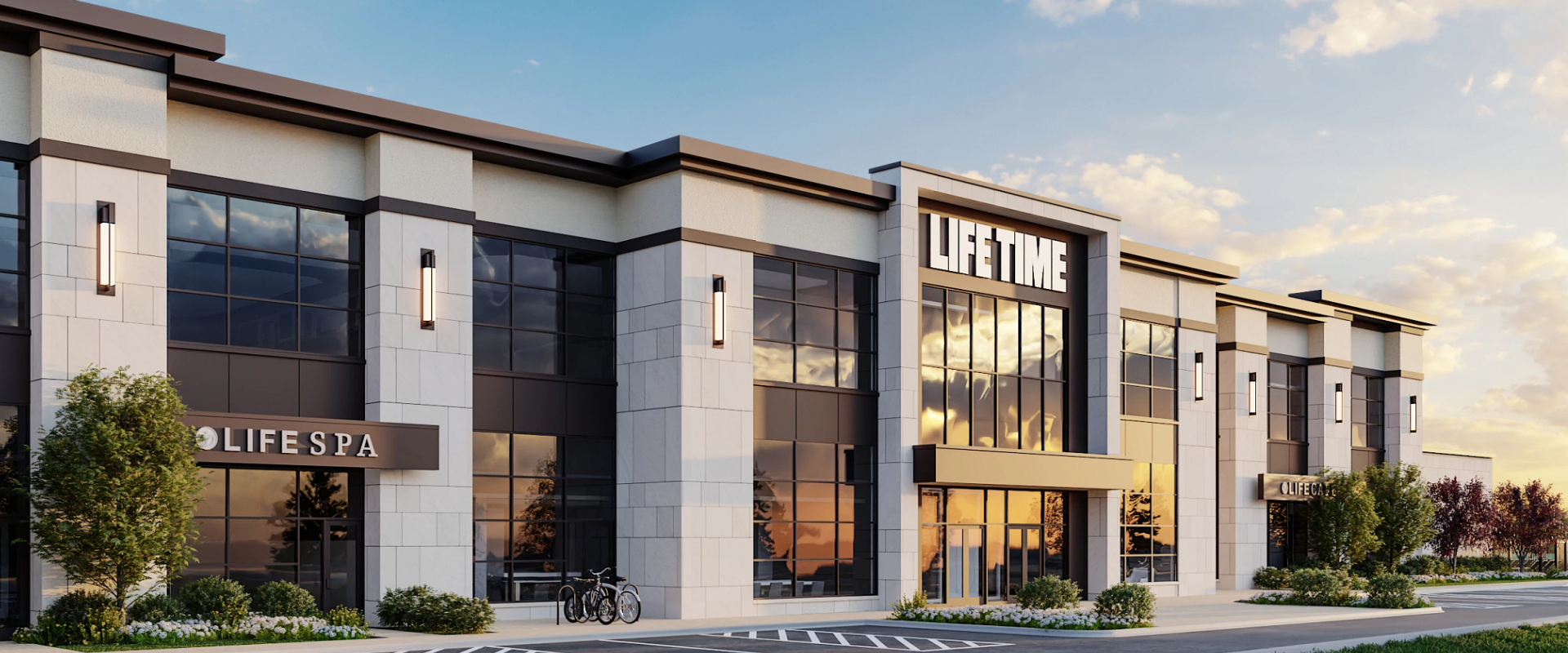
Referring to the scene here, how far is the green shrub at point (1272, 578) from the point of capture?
43.9 meters

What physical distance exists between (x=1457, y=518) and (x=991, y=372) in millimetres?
26154

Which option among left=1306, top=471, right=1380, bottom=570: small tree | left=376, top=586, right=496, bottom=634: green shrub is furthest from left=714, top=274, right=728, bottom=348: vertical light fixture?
left=1306, top=471, right=1380, bottom=570: small tree

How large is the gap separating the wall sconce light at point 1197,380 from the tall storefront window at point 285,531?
85.9 ft

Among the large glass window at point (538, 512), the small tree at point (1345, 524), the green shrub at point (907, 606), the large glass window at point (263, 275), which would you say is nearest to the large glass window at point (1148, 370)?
A: the small tree at point (1345, 524)

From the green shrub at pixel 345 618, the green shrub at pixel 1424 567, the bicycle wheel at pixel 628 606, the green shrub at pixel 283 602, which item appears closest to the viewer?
the green shrub at pixel 345 618

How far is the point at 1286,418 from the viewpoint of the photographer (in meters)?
48.6

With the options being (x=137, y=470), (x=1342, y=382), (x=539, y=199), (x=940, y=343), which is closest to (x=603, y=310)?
(x=539, y=199)

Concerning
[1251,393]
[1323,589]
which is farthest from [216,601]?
[1251,393]

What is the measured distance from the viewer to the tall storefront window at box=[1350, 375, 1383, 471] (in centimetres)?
5206

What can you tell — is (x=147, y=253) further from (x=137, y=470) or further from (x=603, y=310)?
(x=603, y=310)

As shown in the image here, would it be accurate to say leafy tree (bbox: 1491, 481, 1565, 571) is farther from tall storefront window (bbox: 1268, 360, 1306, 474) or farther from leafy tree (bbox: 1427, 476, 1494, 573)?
tall storefront window (bbox: 1268, 360, 1306, 474)

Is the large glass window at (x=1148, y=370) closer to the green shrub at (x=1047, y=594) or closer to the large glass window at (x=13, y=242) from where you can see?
the green shrub at (x=1047, y=594)

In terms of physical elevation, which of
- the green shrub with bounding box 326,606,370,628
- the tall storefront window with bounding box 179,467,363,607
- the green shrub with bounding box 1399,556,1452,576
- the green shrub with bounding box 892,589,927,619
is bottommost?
the green shrub with bounding box 1399,556,1452,576

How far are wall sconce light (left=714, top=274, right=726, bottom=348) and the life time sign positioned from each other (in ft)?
21.9
